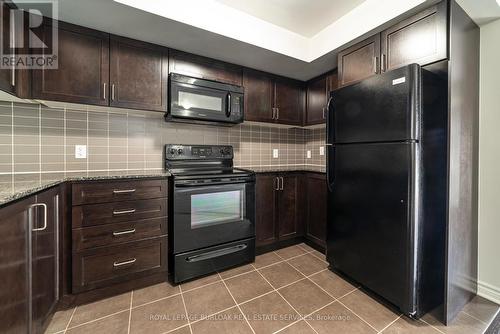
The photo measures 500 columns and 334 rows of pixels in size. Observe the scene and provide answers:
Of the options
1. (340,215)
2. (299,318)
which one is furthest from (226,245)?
(340,215)

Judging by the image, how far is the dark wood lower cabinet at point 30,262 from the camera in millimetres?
905

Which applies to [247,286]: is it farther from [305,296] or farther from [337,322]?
[337,322]

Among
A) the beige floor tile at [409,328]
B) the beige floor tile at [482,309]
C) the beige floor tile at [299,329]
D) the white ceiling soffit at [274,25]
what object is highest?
the white ceiling soffit at [274,25]

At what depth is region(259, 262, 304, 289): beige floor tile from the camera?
1.92m

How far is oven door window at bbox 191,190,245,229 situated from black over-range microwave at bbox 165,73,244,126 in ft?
2.58

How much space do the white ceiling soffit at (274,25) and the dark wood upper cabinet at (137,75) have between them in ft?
1.52

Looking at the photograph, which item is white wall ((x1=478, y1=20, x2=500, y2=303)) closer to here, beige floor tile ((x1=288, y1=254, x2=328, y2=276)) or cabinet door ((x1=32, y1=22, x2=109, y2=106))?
beige floor tile ((x1=288, y1=254, x2=328, y2=276))

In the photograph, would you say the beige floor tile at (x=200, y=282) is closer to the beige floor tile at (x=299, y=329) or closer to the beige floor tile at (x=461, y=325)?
the beige floor tile at (x=299, y=329)

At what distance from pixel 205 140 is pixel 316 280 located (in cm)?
186

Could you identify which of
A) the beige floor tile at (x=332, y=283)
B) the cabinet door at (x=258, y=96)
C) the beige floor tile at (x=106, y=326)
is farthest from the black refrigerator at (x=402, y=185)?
the beige floor tile at (x=106, y=326)

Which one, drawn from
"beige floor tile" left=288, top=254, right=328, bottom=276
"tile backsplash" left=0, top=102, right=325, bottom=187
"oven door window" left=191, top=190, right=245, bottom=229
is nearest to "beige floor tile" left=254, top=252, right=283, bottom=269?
"beige floor tile" left=288, top=254, right=328, bottom=276

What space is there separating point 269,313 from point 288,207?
4.20 ft

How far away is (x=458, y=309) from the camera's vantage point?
4.98 feet

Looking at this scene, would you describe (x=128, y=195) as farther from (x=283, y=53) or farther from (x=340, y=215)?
(x=283, y=53)
